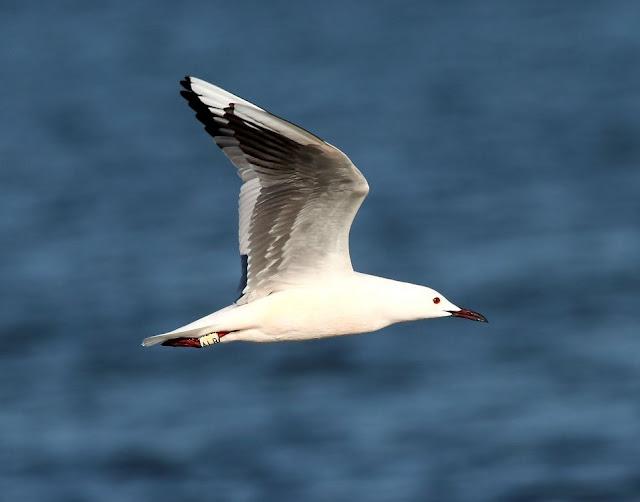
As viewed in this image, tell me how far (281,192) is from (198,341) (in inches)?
37.7

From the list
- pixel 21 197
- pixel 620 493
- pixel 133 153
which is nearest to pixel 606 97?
pixel 133 153

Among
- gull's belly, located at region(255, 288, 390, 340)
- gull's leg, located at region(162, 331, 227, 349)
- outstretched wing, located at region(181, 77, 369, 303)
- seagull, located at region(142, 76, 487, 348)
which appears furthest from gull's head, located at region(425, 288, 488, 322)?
gull's leg, located at region(162, 331, 227, 349)

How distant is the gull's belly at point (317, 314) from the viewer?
29.5ft

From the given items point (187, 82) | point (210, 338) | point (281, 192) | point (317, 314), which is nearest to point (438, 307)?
point (317, 314)

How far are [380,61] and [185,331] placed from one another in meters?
19.6


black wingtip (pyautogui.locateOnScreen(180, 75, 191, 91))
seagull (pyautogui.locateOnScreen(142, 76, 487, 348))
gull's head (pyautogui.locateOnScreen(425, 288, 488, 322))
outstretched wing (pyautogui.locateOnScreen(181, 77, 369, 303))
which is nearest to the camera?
outstretched wing (pyautogui.locateOnScreen(181, 77, 369, 303))

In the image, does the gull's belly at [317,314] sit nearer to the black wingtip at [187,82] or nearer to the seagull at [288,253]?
the seagull at [288,253]

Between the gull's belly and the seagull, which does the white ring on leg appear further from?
the gull's belly

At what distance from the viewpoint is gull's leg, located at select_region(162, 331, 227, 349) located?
8.99 metres

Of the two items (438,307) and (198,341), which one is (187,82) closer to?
(198,341)

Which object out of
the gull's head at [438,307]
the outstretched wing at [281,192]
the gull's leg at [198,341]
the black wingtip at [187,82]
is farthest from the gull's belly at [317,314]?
the black wingtip at [187,82]

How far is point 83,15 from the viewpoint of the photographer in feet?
94.9

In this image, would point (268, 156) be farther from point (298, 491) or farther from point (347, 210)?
point (298, 491)

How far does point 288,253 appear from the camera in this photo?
360 inches
